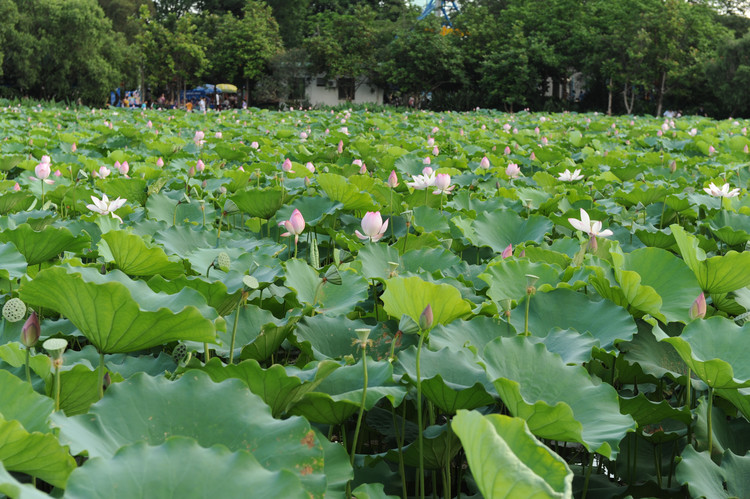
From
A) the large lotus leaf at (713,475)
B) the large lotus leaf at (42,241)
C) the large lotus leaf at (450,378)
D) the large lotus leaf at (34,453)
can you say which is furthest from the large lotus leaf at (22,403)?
the large lotus leaf at (713,475)

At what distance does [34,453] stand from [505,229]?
1638 millimetres

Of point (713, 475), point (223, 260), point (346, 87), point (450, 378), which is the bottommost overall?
point (713, 475)

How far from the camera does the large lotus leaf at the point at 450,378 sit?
0.93m

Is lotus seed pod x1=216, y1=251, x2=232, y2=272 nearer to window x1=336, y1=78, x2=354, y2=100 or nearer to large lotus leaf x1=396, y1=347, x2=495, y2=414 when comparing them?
large lotus leaf x1=396, y1=347, x2=495, y2=414

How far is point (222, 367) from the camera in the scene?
899 millimetres

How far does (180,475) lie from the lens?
585mm

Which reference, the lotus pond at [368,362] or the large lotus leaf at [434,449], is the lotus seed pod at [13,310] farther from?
the large lotus leaf at [434,449]

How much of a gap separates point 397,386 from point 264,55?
1215 inches

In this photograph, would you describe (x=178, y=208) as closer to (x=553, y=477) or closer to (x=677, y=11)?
(x=553, y=477)

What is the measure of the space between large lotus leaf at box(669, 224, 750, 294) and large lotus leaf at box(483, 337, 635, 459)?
0.67 metres

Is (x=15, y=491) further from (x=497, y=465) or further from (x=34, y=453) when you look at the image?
(x=497, y=465)

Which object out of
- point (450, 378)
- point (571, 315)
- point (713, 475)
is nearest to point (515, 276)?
point (571, 315)

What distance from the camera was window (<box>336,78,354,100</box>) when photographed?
3431cm

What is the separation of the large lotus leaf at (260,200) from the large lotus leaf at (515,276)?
2.95 feet
